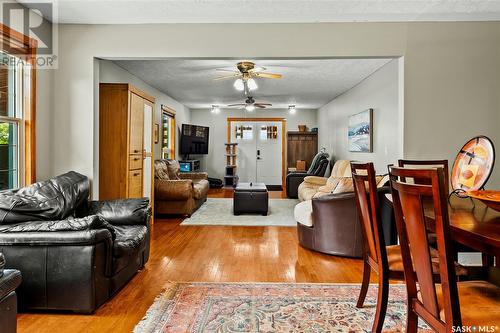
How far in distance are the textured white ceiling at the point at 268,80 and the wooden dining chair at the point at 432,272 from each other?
315 cm

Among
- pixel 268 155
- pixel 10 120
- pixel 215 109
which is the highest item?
pixel 215 109

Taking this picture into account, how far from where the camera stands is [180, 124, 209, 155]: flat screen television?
8633 millimetres

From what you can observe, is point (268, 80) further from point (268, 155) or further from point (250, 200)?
point (268, 155)

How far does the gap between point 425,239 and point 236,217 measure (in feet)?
14.7

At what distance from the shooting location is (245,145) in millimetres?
10234

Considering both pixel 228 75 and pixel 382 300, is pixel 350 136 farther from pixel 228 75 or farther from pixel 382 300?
pixel 382 300

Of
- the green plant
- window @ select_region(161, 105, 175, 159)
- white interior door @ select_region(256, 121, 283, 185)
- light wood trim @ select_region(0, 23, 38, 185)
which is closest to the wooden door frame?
white interior door @ select_region(256, 121, 283, 185)

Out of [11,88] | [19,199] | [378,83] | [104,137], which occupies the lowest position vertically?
[19,199]

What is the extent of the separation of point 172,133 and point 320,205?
17.9 ft

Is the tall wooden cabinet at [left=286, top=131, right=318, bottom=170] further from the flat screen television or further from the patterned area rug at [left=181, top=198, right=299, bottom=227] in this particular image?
the patterned area rug at [left=181, top=198, right=299, bottom=227]

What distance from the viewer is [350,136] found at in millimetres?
6516

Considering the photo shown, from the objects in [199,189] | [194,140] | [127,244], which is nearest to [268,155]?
[194,140]

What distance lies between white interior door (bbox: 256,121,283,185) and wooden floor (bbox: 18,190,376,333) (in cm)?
542

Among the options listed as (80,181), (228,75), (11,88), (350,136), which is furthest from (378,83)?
(11,88)
